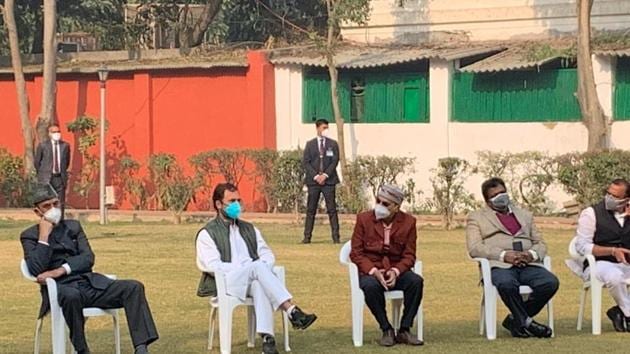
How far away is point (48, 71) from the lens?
29312 mm

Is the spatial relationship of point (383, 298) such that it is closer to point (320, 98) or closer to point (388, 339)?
point (388, 339)

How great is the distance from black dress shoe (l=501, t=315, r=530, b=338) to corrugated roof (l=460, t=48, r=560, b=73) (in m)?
14.2

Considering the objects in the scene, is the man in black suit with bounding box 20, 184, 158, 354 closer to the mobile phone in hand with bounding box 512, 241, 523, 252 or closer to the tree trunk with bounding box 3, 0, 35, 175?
the mobile phone in hand with bounding box 512, 241, 523, 252

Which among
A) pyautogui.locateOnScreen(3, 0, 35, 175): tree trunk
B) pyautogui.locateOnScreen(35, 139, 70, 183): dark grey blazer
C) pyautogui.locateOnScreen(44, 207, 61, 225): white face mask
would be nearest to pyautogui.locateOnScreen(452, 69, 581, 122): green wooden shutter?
pyautogui.locateOnScreen(35, 139, 70, 183): dark grey blazer

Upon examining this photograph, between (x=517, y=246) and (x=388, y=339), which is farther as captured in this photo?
(x=517, y=246)

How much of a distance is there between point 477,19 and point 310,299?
15.8m

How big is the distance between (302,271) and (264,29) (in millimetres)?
18482

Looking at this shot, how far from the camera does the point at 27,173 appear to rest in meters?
29.3

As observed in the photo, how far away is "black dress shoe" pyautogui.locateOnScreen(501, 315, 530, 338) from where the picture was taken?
38.2 feet

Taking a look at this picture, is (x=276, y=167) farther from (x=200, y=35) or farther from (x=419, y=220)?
(x=200, y=35)

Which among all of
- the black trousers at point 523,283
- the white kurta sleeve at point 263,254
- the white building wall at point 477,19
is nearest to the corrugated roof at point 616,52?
the white building wall at point 477,19

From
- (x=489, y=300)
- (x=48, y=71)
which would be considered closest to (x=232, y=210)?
(x=489, y=300)

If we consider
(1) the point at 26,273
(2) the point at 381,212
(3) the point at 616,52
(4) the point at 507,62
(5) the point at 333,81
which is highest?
(3) the point at 616,52

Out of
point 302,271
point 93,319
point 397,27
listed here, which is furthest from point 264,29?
point 93,319
